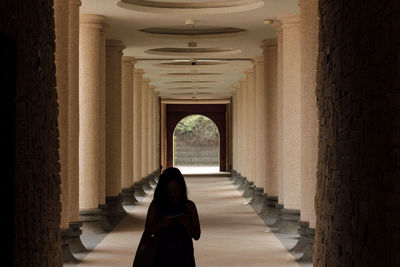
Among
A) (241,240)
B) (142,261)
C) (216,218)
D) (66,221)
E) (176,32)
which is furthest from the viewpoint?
(176,32)

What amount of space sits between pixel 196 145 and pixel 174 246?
58.4m

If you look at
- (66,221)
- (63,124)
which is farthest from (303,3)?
(66,221)

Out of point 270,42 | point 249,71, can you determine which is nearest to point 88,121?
point 270,42

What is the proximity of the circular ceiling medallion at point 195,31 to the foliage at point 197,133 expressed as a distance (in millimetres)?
43617

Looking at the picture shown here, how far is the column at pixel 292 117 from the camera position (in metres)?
15.8

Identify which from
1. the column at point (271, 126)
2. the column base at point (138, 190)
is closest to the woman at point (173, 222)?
the column at point (271, 126)

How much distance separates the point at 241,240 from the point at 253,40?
7937 mm

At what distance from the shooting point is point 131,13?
17.1 metres

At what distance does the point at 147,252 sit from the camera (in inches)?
249

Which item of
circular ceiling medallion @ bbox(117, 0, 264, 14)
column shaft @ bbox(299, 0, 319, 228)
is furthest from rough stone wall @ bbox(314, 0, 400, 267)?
circular ceiling medallion @ bbox(117, 0, 264, 14)

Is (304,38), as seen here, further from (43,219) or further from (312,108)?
(43,219)

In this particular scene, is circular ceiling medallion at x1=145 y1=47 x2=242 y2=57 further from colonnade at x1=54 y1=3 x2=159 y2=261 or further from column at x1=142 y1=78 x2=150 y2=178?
column at x1=142 y1=78 x2=150 y2=178

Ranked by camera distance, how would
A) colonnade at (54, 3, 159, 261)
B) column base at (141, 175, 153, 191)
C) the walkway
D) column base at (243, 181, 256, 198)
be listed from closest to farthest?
colonnade at (54, 3, 159, 261) < the walkway < column base at (243, 181, 256, 198) < column base at (141, 175, 153, 191)

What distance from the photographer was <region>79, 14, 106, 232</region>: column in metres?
16.5
